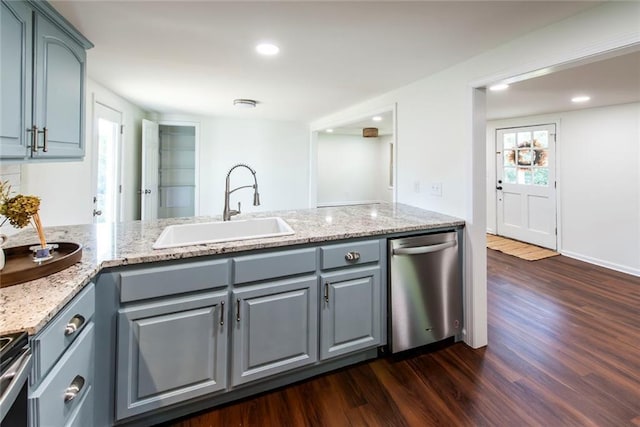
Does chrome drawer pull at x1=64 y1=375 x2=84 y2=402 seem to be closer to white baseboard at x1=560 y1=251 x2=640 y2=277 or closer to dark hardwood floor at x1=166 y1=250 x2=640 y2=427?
dark hardwood floor at x1=166 y1=250 x2=640 y2=427

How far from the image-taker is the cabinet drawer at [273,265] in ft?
5.41

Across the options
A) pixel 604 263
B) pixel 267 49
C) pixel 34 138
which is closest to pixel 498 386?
pixel 267 49

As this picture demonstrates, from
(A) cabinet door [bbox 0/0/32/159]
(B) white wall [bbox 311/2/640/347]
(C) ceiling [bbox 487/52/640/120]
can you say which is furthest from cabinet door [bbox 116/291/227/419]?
(C) ceiling [bbox 487/52/640/120]

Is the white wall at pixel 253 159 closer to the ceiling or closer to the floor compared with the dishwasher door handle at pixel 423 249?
closer to the ceiling

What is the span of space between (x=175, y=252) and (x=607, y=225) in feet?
16.8

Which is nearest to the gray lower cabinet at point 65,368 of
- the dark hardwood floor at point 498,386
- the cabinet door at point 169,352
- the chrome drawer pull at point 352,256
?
the cabinet door at point 169,352

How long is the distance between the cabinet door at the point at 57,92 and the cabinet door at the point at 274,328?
1.23 metres

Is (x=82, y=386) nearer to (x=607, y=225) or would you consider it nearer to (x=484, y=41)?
(x=484, y=41)

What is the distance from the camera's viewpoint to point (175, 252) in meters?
1.50

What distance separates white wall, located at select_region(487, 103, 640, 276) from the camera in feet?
12.4

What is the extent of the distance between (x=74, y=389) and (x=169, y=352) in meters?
0.41

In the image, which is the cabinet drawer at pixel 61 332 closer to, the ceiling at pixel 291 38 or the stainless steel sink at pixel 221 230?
the stainless steel sink at pixel 221 230

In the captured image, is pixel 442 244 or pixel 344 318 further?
pixel 442 244

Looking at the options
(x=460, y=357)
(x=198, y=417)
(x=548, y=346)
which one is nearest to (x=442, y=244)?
(x=460, y=357)
